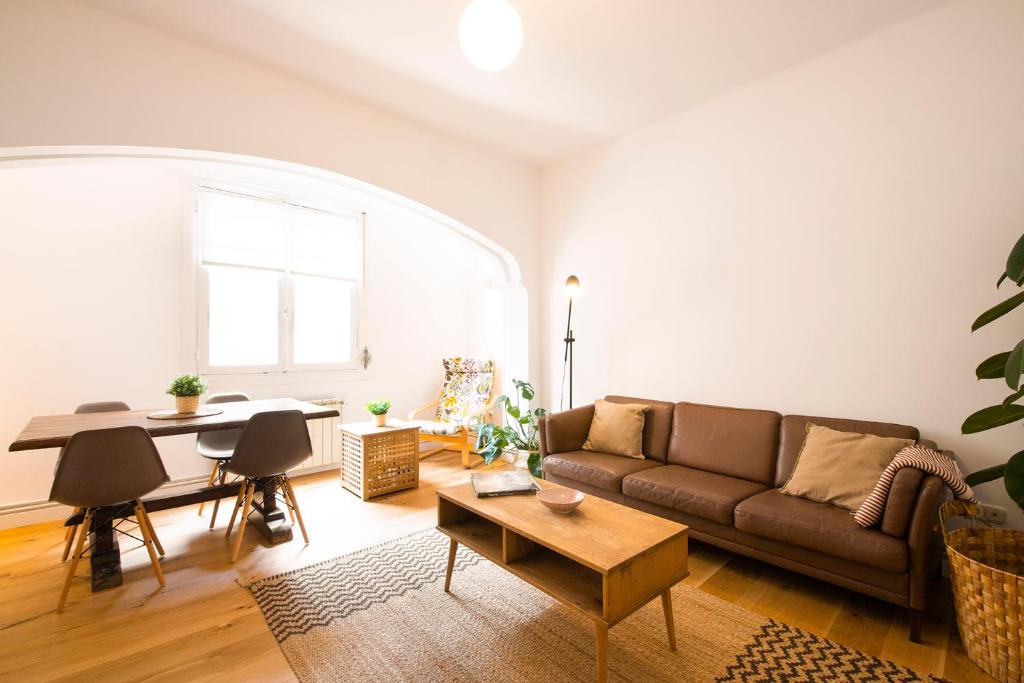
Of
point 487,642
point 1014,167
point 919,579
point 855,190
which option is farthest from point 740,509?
point 1014,167

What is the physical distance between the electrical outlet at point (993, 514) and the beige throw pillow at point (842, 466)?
0.51 m

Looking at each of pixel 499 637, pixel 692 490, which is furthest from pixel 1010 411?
pixel 499 637

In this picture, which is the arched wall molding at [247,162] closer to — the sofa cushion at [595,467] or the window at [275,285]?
the window at [275,285]

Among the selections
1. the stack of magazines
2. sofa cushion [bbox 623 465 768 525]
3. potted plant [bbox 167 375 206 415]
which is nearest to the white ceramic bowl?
the stack of magazines

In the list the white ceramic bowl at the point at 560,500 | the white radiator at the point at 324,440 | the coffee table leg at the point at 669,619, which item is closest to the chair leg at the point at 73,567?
the white radiator at the point at 324,440

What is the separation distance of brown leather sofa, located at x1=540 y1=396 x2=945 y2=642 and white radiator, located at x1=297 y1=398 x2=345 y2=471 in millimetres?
2264

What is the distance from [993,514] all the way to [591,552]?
2.25m

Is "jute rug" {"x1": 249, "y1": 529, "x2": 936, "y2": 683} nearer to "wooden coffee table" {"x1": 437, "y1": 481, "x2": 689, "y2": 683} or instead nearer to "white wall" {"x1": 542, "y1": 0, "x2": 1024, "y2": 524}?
"wooden coffee table" {"x1": 437, "y1": 481, "x2": 689, "y2": 683}

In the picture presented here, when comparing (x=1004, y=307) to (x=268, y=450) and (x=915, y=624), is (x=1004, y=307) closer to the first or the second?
(x=915, y=624)

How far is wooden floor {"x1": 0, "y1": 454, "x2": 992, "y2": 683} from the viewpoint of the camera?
5.68ft

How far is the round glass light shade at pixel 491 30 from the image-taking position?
180 centimetres

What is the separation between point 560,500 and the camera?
1971 mm

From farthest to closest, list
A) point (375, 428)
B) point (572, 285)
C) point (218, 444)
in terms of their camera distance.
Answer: point (572, 285)
point (375, 428)
point (218, 444)

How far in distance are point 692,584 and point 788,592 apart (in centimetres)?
46
